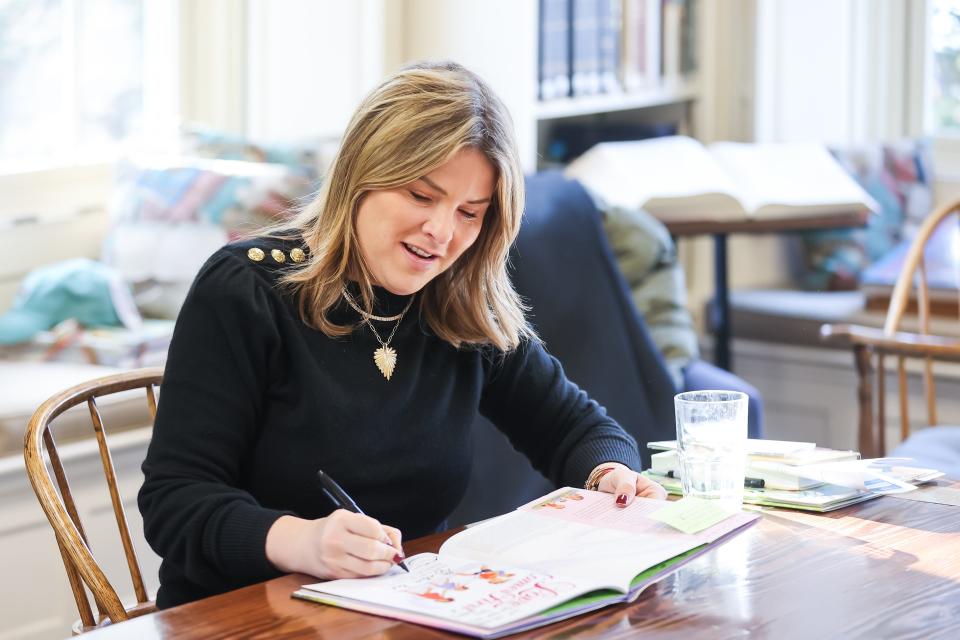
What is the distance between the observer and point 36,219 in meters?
2.79

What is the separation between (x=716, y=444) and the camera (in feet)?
4.39

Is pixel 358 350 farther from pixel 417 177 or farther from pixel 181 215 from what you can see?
pixel 181 215

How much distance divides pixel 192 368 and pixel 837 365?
8.71 ft

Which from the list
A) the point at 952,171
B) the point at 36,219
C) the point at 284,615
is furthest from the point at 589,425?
the point at 952,171

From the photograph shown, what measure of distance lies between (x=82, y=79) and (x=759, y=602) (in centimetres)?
237

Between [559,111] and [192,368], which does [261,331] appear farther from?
[559,111]

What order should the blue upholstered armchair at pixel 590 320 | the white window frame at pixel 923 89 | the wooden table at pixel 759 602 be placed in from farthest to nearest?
the white window frame at pixel 923 89
the blue upholstered armchair at pixel 590 320
the wooden table at pixel 759 602

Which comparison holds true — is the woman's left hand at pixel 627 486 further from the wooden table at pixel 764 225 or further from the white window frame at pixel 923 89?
the white window frame at pixel 923 89

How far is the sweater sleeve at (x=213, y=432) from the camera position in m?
1.17

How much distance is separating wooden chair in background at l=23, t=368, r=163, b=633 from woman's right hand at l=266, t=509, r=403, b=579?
0.24m

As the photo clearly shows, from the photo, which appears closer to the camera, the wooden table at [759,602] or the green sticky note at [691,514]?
the wooden table at [759,602]

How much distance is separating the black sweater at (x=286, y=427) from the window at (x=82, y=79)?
169 centimetres

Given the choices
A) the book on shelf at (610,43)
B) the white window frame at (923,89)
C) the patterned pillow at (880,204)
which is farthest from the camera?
the white window frame at (923,89)

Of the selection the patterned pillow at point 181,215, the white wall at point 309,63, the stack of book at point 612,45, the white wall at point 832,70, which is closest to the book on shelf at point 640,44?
the stack of book at point 612,45
